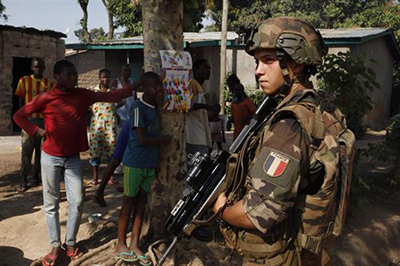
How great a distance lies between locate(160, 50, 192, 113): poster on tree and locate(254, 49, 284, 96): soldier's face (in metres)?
1.79

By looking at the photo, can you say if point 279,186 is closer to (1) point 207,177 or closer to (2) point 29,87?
(1) point 207,177

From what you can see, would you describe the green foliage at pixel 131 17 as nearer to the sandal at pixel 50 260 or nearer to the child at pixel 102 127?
the child at pixel 102 127

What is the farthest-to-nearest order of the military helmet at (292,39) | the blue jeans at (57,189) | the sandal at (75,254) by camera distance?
the sandal at (75,254)
the blue jeans at (57,189)
the military helmet at (292,39)

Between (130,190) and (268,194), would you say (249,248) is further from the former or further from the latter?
(130,190)

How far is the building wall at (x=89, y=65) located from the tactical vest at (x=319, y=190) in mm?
13235

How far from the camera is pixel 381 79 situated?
1566cm

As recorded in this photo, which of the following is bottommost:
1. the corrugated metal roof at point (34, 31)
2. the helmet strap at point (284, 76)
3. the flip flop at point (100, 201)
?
the flip flop at point (100, 201)

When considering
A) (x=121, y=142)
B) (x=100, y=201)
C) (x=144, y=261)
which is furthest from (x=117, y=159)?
(x=144, y=261)

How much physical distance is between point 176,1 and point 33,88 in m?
2.80

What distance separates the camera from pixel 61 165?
11.3ft

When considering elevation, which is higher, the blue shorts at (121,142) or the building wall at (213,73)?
the building wall at (213,73)

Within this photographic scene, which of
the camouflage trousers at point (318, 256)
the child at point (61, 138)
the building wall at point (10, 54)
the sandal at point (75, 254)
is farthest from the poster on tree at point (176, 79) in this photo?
the building wall at point (10, 54)

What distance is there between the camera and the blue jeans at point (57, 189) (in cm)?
342

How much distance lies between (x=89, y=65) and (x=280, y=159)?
547 inches
